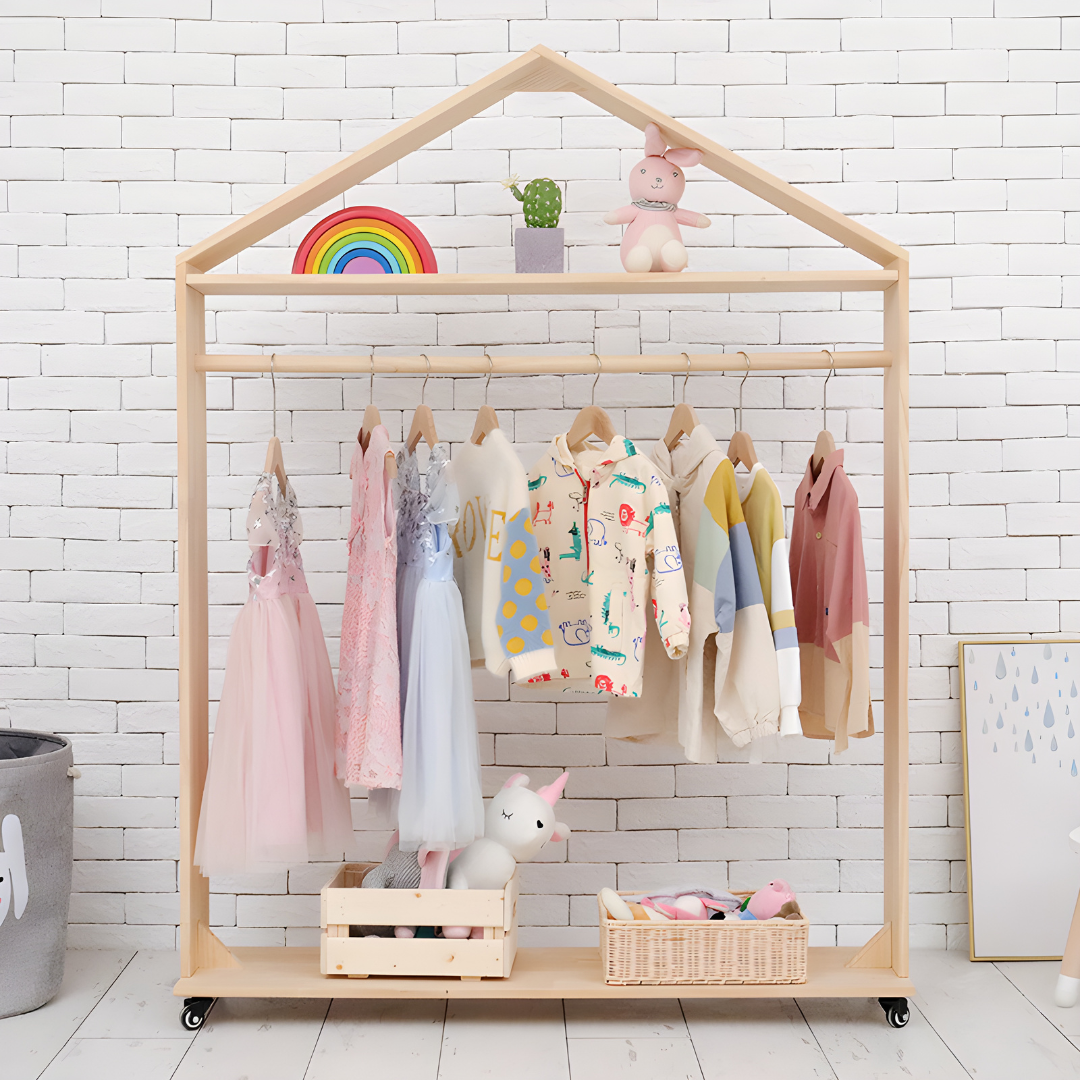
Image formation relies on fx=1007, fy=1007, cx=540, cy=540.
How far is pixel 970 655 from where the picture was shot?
2.84 m

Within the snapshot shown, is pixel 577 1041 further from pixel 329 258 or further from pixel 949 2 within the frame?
pixel 949 2

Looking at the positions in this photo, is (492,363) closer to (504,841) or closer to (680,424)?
(680,424)

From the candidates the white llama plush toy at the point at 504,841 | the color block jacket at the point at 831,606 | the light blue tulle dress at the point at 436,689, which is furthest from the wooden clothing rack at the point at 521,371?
the light blue tulle dress at the point at 436,689

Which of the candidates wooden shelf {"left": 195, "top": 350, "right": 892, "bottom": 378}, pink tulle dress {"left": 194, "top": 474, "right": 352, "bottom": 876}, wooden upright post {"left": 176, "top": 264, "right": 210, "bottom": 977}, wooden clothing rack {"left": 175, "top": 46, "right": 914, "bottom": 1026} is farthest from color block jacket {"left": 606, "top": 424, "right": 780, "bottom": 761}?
wooden upright post {"left": 176, "top": 264, "right": 210, "bottom": 977}

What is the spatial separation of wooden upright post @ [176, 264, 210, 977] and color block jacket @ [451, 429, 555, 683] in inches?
24.0

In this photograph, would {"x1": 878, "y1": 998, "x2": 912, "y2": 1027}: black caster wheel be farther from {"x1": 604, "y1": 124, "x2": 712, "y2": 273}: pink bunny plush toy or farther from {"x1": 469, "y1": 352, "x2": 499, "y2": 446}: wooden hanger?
{"x1": 604, "y1": 124, "x2": 712, "y2": 273}: pink bunny plush toy

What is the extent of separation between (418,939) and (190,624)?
88 cm

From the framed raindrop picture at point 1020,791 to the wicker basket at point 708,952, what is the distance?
804mm

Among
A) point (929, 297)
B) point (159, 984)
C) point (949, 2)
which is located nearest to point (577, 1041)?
point (159, 984)

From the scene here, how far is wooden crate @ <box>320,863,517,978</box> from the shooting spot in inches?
89.1

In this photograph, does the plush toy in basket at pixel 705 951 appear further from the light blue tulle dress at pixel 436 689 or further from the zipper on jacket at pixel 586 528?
the zipper on jacket at pixel 586 528

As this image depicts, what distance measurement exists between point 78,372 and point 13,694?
3.05 ft

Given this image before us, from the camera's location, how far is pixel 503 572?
7.41ft

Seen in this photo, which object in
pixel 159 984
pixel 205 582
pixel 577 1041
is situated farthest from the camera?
pixel 159 984
